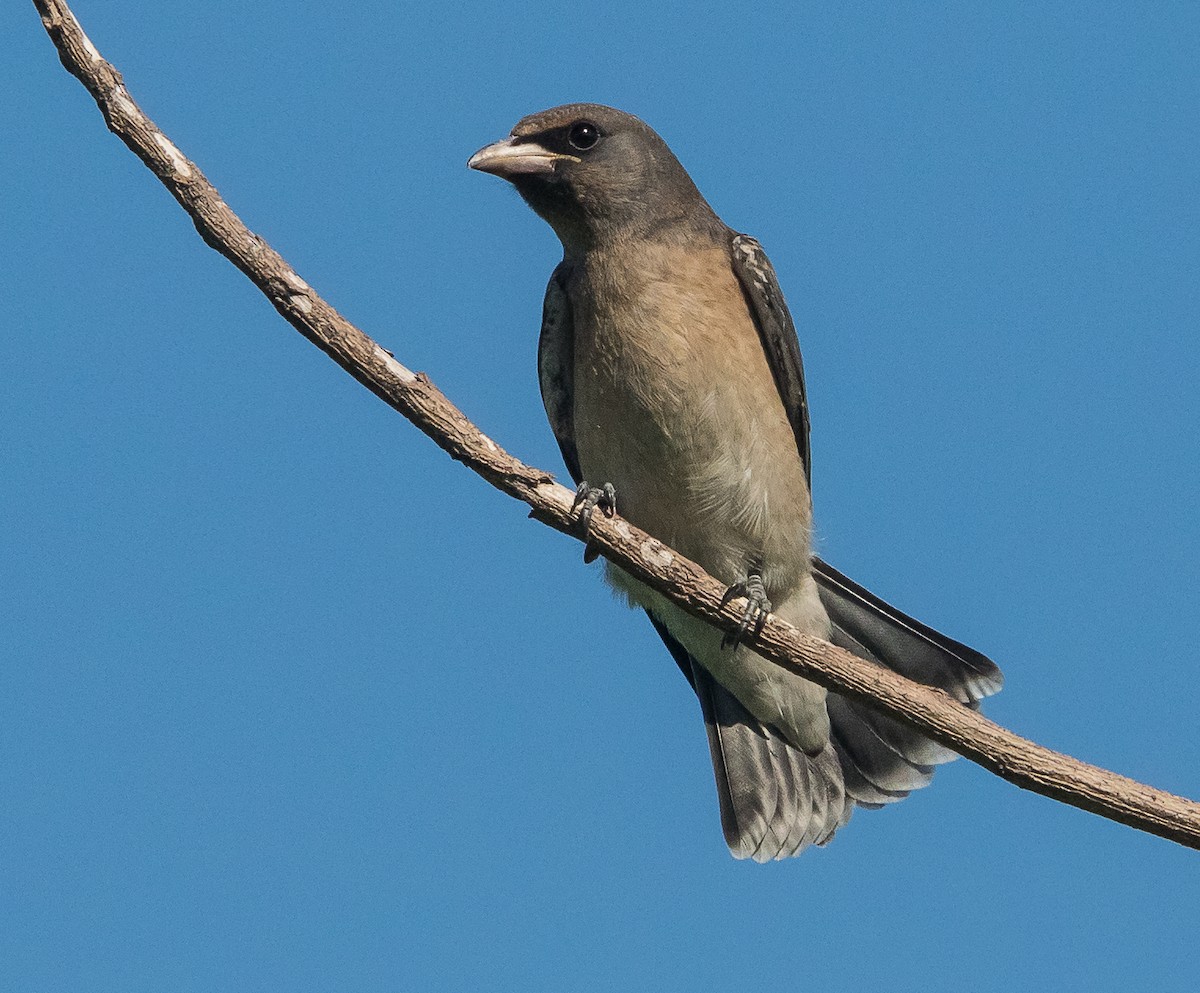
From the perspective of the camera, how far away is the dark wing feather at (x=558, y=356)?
27.9ft

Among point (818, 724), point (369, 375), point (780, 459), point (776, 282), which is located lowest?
point (369, 375)

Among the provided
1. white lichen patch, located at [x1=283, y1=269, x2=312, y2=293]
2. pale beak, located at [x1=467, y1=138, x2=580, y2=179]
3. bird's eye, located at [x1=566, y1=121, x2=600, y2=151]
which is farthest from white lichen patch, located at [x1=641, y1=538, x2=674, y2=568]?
bird's eye, located at [x1=566, y1=121, x2=600, y2=151]

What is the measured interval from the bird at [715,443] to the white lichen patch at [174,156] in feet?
8.84

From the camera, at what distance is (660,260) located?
8.09m

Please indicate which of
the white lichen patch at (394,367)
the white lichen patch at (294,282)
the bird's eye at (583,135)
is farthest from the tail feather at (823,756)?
the white lichen patch at (294,282)

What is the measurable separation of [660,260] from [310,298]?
290cm

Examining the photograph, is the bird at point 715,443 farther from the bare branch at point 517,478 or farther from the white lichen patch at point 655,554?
the bare branch at point 517,478

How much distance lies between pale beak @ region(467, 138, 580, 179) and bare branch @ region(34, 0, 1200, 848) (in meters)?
2.57

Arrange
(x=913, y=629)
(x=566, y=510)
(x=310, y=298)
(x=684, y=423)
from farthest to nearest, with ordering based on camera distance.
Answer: (x=913, y=629), (x=684, y=423), (x=566, y=510), (x=310, y=298)

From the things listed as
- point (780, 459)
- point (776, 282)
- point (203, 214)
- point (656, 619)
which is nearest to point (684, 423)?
point (780, 459)

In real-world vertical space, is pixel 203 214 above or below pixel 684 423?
below

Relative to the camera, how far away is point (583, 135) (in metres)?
8.35

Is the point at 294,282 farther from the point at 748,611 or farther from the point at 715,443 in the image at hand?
the point at 715,443

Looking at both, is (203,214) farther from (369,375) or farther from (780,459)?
(780,459)
